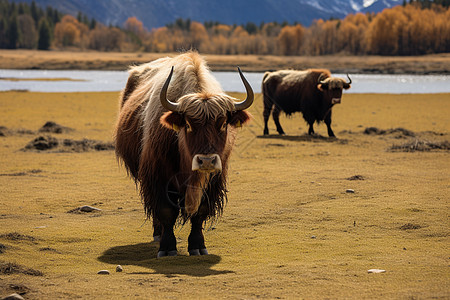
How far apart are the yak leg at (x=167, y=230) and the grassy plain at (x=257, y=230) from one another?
164 millimetres

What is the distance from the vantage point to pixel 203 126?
574 centimetres

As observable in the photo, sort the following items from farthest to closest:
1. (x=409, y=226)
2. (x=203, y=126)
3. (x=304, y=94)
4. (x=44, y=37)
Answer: (x=44, y=37)
(x=304, y=94)
(x=409, y=226)
(x=203, y=126)

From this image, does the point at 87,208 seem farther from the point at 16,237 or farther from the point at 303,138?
the point at 303,138

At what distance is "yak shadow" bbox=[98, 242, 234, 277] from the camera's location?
18.6 feet

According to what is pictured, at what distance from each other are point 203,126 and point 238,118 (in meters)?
0.51

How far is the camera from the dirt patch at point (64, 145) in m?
15.2

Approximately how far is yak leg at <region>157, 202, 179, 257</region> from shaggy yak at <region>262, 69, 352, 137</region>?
11822 mm

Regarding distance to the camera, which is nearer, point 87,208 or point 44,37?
point 87,208

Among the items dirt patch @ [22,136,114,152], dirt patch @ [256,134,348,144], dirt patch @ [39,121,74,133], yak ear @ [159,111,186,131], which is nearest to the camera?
yak ear @ [159,111,186,131]

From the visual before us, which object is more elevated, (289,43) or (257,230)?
(289,43)

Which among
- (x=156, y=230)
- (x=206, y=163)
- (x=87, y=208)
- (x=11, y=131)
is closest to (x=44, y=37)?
(x=11, y=131)

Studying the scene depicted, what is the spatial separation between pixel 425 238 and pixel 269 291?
2.78m

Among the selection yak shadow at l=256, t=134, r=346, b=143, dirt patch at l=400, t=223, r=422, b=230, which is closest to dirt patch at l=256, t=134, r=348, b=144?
yak shadow at l=256, t=134, r=346, b=143

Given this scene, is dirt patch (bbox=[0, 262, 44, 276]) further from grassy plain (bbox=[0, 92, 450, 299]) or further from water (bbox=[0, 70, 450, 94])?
water (bbox=[0, 70, 450, 94])
